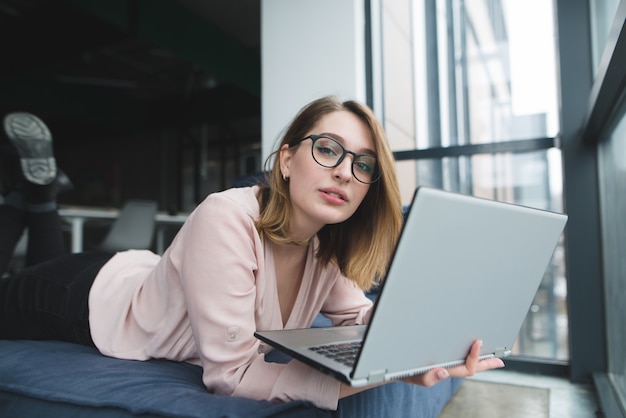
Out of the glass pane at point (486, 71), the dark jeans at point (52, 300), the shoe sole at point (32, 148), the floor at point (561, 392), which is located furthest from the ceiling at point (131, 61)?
the floor at point (561, 392)

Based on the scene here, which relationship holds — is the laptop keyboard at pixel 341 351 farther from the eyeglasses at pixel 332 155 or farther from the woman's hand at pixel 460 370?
the eyeglasses at pixel 332 155

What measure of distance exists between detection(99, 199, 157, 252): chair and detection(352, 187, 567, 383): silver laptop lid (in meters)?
3.95

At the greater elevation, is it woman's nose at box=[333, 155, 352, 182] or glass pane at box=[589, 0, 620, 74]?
glass pane at box=[589, 0, 620, 74]

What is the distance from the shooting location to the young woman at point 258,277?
2.92 feet

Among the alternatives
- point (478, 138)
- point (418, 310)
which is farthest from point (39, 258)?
point (478, 138)

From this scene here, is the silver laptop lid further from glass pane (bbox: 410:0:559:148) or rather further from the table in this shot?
the table

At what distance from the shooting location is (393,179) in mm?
1079

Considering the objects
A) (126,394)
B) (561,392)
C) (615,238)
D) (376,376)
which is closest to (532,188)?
(615,238)

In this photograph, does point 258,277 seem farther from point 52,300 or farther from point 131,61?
point 131,61

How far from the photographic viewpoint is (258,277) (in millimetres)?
1039

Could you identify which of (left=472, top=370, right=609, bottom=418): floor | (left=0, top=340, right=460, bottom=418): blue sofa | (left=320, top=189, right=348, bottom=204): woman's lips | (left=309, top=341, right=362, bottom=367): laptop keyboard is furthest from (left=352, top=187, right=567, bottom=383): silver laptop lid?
(left=472, top=370, right=609, bottom=418): floor

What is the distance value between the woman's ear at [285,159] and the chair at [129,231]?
11.5 ft

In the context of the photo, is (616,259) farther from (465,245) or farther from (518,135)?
(465,245)

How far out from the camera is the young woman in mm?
890
